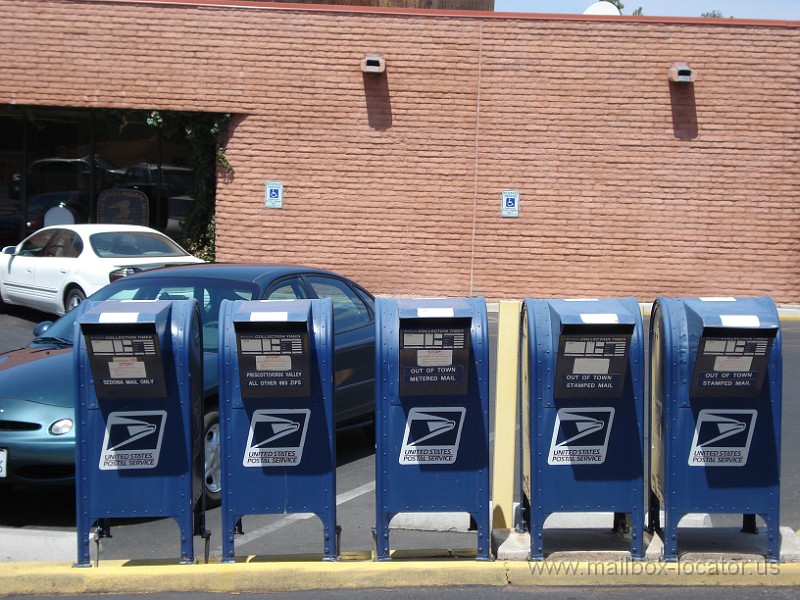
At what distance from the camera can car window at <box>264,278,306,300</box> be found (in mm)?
7359

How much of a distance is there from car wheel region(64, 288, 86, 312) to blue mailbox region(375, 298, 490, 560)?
9.32 m

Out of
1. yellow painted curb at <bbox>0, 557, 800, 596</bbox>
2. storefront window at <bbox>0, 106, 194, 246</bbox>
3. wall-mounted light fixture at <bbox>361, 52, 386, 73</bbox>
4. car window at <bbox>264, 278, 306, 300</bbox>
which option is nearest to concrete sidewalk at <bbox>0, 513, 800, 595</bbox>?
yellow painted curb at <bbox>0, 557, 800, 596</bbox>

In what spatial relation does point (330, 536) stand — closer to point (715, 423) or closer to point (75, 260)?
point (715, 423)

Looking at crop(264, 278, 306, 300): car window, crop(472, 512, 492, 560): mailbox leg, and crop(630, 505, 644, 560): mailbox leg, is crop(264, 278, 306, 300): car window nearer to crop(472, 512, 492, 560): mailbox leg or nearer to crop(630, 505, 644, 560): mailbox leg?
crop(472, 512, 492, 560): mailbox leg

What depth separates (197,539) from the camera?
236 inches

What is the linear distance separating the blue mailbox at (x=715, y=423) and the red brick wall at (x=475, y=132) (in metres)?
13.1

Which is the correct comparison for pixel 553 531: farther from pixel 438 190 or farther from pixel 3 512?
pixel 438 190

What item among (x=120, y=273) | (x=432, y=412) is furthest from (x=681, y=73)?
(x=432, y=412)

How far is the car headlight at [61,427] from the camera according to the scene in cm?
602

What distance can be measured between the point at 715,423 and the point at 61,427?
13.0 ft

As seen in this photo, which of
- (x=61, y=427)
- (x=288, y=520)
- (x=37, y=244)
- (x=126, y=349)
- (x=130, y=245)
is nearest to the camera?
(x=126, y=349)

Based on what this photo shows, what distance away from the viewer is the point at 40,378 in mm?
6406

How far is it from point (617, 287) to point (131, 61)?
10054 mm

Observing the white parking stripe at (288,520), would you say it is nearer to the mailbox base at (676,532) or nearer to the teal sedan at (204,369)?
the teal sedan at (204,369)
